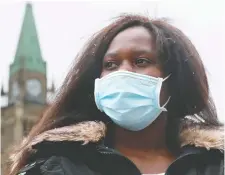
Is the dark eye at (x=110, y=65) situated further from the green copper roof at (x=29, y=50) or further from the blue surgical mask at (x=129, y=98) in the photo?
the green copper roof at (x=29, y=50)

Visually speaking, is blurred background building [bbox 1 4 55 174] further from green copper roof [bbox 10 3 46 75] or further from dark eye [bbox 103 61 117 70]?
dark eye [bbox 103 61 117 70]

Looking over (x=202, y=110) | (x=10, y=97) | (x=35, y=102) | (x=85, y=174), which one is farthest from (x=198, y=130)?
(x=10, y=97)

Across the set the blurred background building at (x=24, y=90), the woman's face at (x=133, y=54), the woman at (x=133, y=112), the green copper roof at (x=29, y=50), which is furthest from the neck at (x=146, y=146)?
the blurred background building at (x=24, y=90)

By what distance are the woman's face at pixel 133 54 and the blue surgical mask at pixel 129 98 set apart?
0.02 m

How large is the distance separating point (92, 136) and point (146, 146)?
17cm

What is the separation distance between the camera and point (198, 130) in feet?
5.61

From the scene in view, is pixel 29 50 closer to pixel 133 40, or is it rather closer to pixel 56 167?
pixel 133 40

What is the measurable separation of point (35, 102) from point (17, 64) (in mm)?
3650

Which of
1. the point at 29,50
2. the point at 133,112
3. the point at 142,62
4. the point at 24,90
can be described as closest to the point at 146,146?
the point at 133,112

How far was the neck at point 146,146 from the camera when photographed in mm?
1623

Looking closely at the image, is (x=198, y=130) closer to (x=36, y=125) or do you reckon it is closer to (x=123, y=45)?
(x=123, y=45)

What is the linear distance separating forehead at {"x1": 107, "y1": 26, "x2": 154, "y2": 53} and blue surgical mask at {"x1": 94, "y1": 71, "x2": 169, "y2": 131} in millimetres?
72

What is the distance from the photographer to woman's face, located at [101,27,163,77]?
1.66 meters

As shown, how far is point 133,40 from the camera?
1688 millimetres
